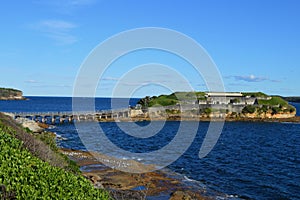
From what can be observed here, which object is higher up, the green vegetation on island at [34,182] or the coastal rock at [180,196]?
the green vegetation on island at [34,182]

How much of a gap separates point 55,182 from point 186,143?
4826 centimetres

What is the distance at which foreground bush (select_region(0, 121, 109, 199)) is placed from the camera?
33.0ft

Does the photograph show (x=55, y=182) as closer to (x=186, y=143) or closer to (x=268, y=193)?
(x=268, y=193)

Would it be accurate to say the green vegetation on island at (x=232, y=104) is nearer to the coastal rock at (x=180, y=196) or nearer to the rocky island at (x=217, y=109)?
the rocky island at (x=217, y=109)

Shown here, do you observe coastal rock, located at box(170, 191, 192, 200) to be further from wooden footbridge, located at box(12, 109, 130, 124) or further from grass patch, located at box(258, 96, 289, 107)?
grass patch, located at box(258, 96, 289, 107)

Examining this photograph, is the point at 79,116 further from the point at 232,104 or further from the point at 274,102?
the point at 274,102

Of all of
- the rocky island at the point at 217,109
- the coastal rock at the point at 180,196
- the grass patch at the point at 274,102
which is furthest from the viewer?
the grass patch at the point at 274,102

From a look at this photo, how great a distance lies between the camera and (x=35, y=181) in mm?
10820

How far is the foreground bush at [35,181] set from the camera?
10.1 meters

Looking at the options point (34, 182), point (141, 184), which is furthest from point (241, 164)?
point (34, 182)

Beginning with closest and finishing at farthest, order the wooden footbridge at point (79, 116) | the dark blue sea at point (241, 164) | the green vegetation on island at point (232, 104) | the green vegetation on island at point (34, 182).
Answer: the green vegetation on island at point (34, 182) < the dark blue sea at point (241, 164) < the wooden footbridge at point (79, 116) < the green vegetation on island at point (232, 104)

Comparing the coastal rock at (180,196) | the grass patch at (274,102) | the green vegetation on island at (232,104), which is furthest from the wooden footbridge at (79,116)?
the coastal rock at (180,196)

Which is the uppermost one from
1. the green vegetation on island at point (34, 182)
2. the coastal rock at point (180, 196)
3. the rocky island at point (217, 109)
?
the rocky island at point (217, 109)

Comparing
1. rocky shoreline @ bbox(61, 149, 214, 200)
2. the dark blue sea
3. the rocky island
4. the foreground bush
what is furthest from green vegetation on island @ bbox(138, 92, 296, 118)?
the foreground bush
